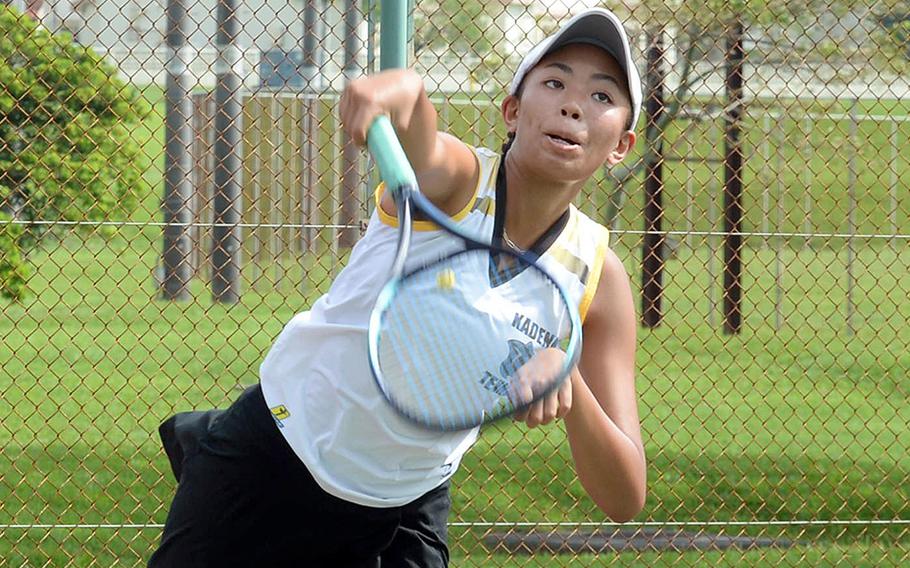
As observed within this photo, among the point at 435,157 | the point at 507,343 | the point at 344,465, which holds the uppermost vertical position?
the point at 435,157

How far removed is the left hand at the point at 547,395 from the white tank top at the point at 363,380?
0.33 metres

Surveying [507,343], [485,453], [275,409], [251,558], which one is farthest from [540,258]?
[485,453]

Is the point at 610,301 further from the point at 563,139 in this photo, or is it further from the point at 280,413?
the point at 280,413

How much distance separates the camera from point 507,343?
219cm

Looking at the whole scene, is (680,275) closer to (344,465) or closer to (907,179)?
(907,179)

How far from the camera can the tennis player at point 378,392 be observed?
222cm

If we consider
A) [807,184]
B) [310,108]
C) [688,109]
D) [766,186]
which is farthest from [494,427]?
[807,184]

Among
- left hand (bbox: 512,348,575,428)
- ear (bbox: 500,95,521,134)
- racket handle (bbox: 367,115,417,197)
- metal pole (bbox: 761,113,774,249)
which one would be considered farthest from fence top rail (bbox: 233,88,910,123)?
left hand (bbox: 512,348,575,428)

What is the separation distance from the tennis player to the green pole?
127cm

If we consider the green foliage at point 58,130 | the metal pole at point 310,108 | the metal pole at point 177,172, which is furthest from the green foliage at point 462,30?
the green foliage at point 58,130

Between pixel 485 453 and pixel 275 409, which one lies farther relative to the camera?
pixel 485 453

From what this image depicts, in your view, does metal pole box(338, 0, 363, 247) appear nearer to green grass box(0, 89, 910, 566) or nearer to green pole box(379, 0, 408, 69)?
green grass box(0, 89, 910, 566)

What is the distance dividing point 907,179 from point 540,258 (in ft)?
76.7

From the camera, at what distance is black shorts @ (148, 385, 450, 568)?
2.36 metres
